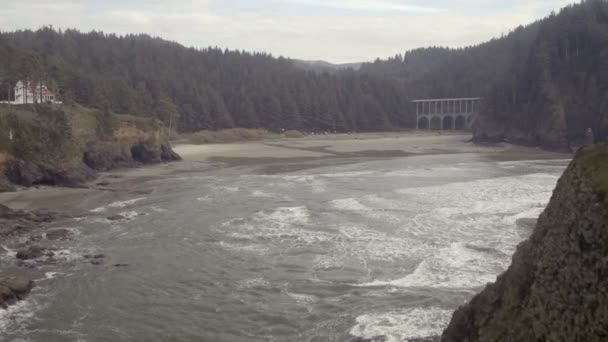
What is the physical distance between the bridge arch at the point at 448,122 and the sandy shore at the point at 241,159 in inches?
1536

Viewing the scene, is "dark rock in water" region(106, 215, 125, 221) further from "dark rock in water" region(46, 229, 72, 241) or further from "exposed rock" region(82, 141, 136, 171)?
"exposed rock" region(82, 141, 136, 171)

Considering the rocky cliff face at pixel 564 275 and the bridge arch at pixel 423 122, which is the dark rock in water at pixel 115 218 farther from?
the bridge arch at pixel 423 122

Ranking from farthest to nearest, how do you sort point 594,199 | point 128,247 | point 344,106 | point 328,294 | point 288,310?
point 344,106, point 128,247, point 328,294, point 288,310, point 594,199

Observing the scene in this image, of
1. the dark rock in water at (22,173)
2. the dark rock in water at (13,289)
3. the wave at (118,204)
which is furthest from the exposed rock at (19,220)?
the dark rock in water at (22,173)

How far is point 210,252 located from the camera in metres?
27.9

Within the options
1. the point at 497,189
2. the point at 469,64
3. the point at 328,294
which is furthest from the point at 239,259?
the point at 469,64

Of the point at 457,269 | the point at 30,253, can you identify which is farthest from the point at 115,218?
the point at 457,269

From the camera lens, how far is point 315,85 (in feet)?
483

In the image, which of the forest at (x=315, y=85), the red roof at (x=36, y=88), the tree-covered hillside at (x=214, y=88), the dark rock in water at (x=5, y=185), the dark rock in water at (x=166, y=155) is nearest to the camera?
the dark rock in water at (x=5, y=185)

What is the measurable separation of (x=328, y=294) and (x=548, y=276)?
1119 centimetres

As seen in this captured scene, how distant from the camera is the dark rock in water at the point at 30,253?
2634cm

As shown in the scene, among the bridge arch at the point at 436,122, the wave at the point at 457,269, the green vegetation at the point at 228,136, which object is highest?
the bridge arch at the point at 436,122

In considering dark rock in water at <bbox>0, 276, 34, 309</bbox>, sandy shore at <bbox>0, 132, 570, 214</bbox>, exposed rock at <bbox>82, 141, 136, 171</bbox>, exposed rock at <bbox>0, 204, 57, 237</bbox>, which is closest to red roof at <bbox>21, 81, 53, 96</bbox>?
exposed rock at <bbox>82, 141, 136, 171</bbox>

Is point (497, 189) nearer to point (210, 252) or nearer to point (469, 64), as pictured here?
point (210, 252)
